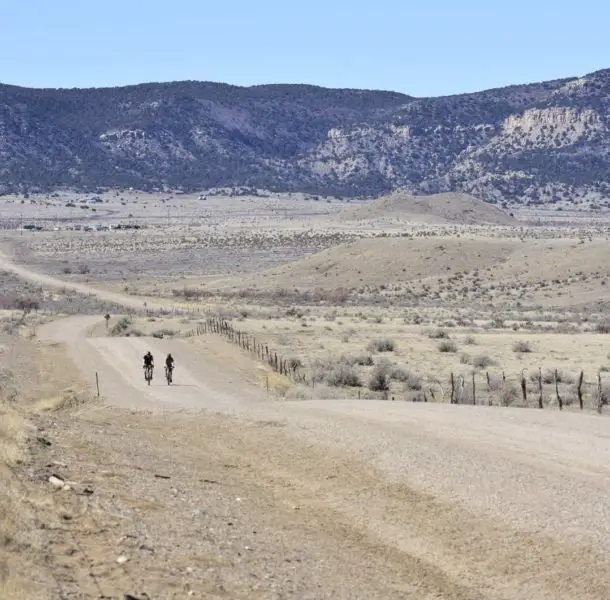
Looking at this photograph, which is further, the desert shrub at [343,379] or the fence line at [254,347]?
the fence line at [254,347]

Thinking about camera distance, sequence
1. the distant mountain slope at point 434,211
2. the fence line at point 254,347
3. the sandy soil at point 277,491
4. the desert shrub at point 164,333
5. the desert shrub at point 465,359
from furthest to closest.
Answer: the distant mountain slope at point 434,211 → the desert shrub at point 164,333 → the desert shrub at point 465,359 → the fence line at point 254,347 → the sandy soil at point 277,491

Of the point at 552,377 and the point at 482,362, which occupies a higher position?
the point at 552,377

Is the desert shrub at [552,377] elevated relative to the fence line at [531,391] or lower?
lower

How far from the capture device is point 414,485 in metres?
18.8

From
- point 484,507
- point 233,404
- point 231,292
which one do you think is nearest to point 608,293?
point 231,292

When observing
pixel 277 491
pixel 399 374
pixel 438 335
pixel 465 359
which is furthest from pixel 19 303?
pixel 277 491

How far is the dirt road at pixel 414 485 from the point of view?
46.6ft

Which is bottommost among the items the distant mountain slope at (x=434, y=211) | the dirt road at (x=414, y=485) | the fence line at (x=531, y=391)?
the distant mountain slope at (x=434, y=211)

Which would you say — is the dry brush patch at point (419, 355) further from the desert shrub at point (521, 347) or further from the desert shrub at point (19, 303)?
the desert shrub at point (19, 303)

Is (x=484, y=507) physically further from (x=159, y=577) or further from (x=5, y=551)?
(x=5, y=551)

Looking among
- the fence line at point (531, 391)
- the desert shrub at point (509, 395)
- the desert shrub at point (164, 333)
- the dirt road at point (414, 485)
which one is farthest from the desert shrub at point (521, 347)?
the dirt road at point (414, 485)

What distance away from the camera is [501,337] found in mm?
54312

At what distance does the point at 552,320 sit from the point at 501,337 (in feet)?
47.0

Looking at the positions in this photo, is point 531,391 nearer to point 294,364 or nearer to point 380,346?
point 294,364
